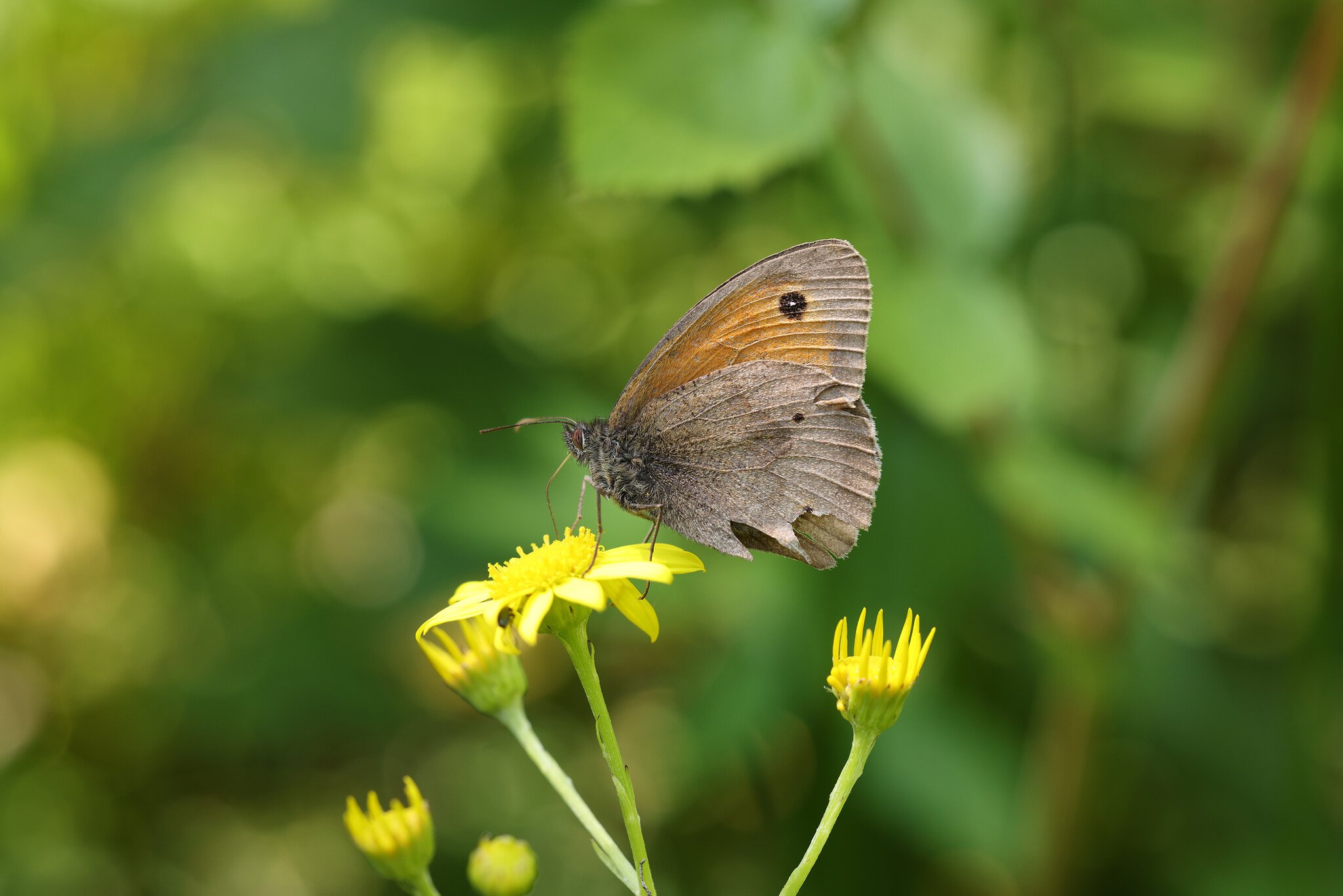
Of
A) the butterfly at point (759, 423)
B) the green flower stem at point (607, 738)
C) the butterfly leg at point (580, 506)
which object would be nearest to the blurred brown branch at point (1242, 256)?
the butterfly at point (759, 423)

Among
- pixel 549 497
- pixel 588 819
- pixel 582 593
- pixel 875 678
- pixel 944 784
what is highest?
pixel 582 593

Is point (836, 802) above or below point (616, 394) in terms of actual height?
above

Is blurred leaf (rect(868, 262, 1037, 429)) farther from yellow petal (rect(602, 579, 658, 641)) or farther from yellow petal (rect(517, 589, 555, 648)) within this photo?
yellow petal (rect(517, 589, 555, 648))

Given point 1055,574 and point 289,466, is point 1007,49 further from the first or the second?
point 289,466

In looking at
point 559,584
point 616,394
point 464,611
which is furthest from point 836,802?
point 616,394

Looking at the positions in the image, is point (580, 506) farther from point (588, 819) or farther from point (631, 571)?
point (588, 819)

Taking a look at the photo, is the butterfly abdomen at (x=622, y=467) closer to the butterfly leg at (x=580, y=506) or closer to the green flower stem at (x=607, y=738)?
the butterfly leg at (x=580, y=506)

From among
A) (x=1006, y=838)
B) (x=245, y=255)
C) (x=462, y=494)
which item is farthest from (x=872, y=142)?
(x=245, y=255)
